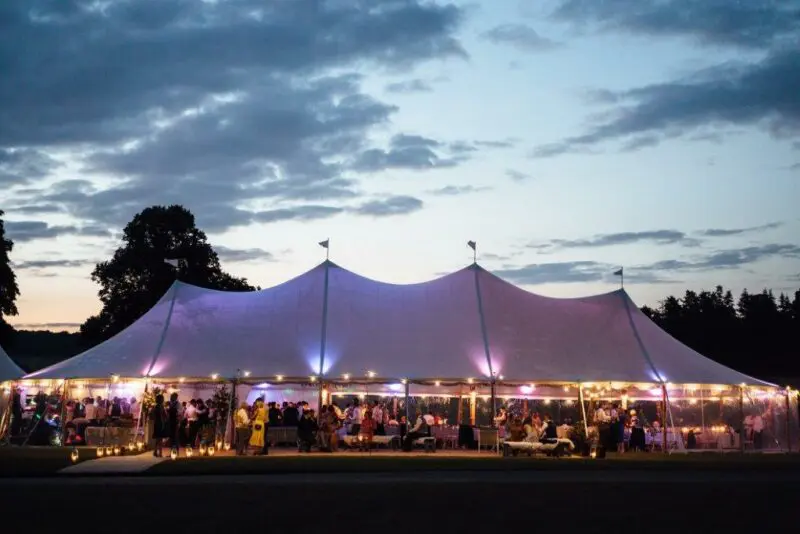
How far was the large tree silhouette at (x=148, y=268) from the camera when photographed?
5072 cm

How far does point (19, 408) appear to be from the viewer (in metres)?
28.9

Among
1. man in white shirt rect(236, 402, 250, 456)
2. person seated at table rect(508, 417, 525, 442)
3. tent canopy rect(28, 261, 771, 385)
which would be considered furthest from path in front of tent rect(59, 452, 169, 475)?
person seated at table rect(508, 417, 525, 442)

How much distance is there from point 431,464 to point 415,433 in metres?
5.84

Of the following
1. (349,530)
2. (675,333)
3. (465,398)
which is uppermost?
(675,333)

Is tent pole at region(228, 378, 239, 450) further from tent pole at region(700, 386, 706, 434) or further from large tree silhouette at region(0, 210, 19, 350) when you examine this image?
large tree silhouette at region(0, 210, 19, 350)

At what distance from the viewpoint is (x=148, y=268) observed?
2036 inches

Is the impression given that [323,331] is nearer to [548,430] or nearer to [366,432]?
[366,432]

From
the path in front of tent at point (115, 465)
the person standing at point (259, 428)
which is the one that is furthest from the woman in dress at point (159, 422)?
the person standing at point (259, 428)

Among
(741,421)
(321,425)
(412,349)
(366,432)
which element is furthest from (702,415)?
(321,425)

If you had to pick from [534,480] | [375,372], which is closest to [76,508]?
[534,480]

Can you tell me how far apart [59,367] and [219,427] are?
4418 millimetres

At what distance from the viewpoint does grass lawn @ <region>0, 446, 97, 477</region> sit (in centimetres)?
1715

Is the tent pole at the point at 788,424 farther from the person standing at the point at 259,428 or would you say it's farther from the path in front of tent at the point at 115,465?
the path in front of tent at the point at 115,465

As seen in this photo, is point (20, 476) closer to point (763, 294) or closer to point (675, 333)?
point (675, 333)
